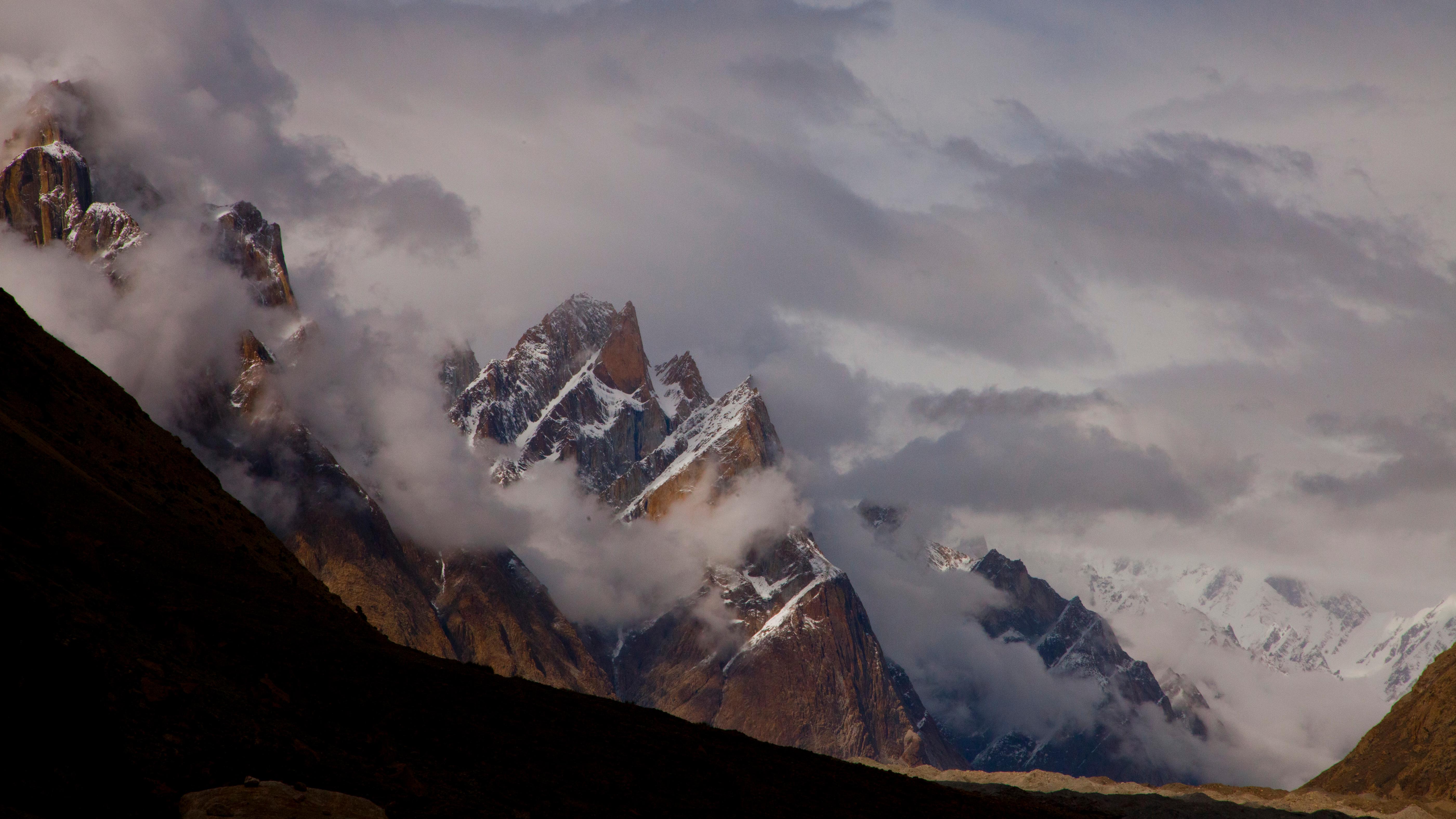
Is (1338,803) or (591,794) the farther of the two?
(1338,803)

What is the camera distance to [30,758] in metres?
27.3

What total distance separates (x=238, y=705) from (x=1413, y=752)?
182141 mm

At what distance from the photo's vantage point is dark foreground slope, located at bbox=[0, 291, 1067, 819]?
28.9 metres

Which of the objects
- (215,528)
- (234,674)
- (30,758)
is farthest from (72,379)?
(30,758)

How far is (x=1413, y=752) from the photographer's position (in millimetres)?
177125

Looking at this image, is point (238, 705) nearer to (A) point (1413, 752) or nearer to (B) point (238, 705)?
(B) point (238, 705)

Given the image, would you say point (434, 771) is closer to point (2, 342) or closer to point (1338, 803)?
point (2, 342)

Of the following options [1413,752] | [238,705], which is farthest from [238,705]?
[1413,752]

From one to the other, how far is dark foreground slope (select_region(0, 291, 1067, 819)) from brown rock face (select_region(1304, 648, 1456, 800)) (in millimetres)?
119581

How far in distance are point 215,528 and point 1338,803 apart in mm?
114062

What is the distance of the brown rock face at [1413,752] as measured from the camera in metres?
165

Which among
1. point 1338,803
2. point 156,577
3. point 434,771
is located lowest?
point 1338,803

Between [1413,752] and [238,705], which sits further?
[1413,752]

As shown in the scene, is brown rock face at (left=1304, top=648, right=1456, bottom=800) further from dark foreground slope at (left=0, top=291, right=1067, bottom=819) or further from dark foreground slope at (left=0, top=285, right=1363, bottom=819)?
dark foreground slope at (left=0, top=291, right=1067, bottom=819)
